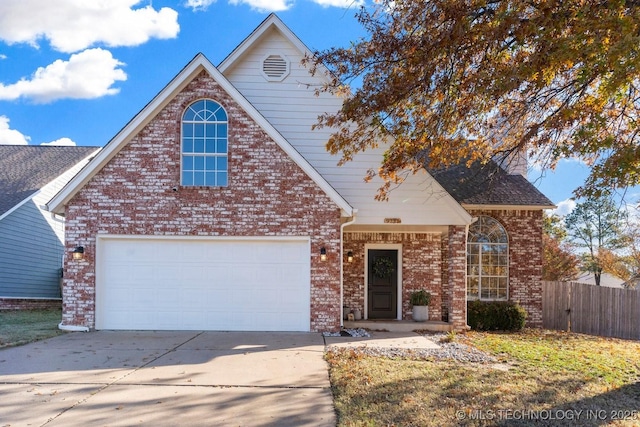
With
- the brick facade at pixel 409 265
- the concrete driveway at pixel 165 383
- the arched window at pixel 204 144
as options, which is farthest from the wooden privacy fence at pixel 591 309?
the arched window at pixel 204 144

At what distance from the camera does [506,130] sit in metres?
11.0

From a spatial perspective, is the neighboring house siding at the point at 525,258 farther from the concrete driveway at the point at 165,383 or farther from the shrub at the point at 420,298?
the concrete driveway at the point at 165,383

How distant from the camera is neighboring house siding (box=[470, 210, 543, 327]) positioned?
1516cm

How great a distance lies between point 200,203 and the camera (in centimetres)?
1130

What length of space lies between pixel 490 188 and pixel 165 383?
38.2 feet

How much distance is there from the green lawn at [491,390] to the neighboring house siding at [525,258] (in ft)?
16.8

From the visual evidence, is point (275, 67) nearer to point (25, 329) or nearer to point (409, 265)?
point (409, 265)

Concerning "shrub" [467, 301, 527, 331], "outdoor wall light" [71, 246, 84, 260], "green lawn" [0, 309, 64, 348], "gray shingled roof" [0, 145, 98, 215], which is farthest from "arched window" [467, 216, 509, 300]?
"gray shingled roof" [0, 145, 98, 215]

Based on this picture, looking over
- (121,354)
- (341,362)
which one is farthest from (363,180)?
(121,354)

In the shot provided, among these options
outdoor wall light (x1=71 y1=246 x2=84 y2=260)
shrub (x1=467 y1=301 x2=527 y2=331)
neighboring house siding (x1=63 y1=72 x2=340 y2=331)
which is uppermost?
neighboring house siding (x1=63 y1=72 x2=340 y2=331)

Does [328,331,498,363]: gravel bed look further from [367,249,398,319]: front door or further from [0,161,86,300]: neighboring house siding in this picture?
[0,161,86,300]: neighboring house siding

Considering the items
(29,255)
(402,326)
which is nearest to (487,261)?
(402,326)

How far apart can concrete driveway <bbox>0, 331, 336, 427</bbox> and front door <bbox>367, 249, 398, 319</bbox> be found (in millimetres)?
4222

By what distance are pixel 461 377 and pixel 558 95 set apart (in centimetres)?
644
